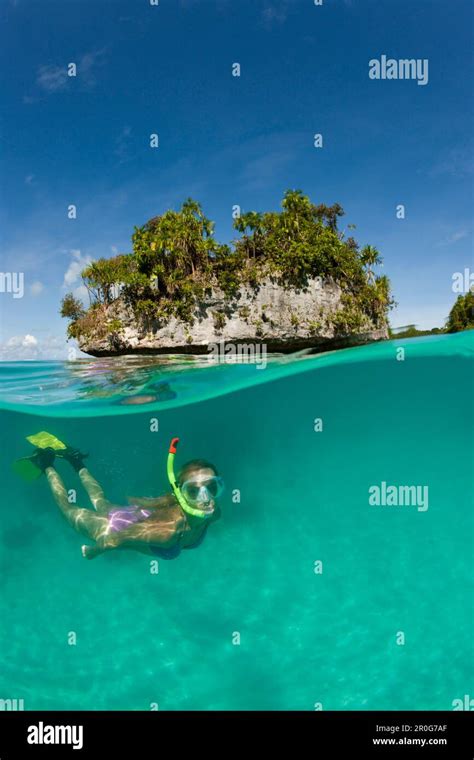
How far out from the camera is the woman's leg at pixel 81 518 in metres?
8.96

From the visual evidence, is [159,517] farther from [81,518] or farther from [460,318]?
[460,318]

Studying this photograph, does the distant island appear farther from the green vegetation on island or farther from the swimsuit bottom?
the swimsuit bottom

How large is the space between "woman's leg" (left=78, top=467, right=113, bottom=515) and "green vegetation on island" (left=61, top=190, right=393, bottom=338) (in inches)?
248

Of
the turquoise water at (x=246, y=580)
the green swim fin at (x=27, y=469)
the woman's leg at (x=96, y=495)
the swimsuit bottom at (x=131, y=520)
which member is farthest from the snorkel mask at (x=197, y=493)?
the green swim fin at (x=27, y=469)

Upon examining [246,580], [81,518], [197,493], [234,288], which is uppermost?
[234,288]

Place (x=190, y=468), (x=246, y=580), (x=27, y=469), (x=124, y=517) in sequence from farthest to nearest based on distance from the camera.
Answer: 1. (x=246, y=580)
2. (x=27, y=469)
3. (x=124, y=517)
4. (x=190, y=468)

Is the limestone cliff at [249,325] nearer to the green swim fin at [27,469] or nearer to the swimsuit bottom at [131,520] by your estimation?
the green swim fin at [27,469]

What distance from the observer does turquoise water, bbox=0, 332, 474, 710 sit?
8.62 m

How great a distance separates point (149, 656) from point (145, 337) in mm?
10193

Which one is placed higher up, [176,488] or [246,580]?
[176,488]

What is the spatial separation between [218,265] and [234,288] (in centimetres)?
117

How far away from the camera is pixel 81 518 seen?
30.5ft

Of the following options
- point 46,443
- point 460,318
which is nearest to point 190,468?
point 46,443

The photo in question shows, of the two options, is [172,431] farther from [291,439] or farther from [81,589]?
[81,589]
